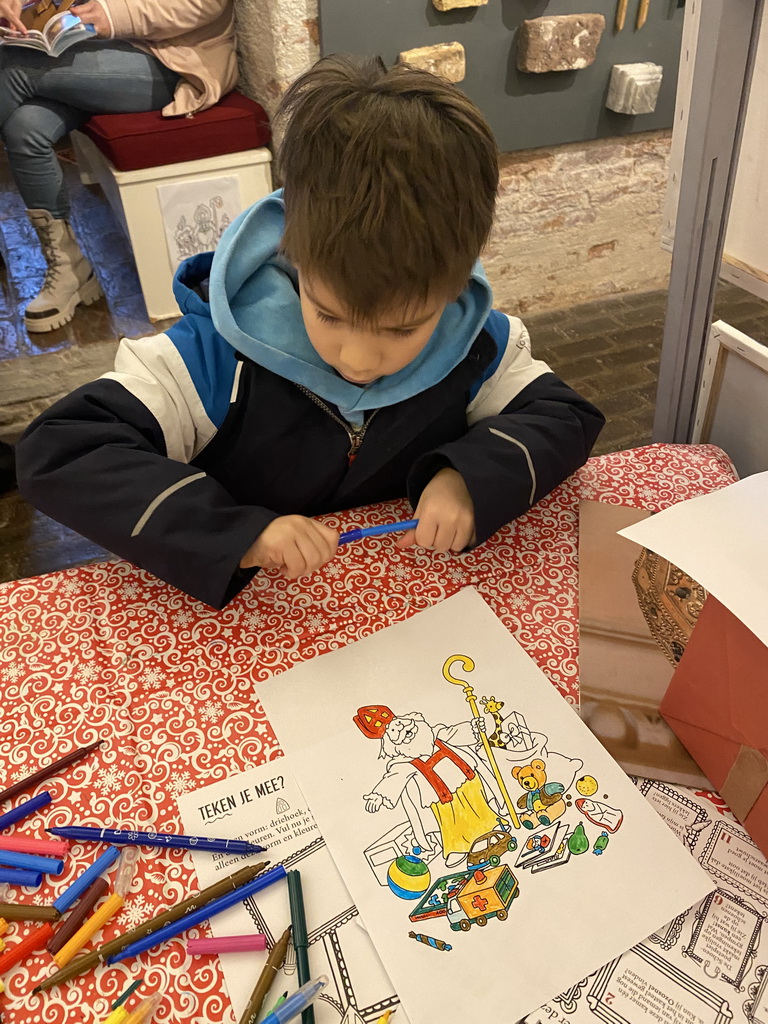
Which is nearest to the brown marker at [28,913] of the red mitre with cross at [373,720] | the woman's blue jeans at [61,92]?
the red mitre with cross at [373,720]

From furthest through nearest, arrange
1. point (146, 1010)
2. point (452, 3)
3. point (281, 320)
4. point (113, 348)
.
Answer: point (113, 348) < point (452, 3) < point (281, 320) < point (146, 1010)

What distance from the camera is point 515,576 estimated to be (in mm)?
747

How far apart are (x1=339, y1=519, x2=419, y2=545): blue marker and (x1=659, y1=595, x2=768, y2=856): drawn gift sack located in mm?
282

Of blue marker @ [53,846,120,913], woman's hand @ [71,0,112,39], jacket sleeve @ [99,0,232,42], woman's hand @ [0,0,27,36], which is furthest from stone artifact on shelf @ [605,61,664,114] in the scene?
blue marker @ [53,846,120,913]

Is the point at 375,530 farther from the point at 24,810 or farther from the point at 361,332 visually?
the point at 24,810

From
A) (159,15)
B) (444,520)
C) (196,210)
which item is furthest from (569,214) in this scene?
(444,520)

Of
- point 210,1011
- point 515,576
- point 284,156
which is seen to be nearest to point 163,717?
point 210,1011

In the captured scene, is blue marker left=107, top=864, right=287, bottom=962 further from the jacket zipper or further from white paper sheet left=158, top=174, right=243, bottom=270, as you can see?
white paper sheet left=158, top=174, right=243, bottom=270

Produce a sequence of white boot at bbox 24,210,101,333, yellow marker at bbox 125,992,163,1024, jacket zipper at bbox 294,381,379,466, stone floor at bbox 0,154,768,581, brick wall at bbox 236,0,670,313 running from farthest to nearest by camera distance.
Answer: white boot at bbox 24,210,101,333 < brick wall at bbox 236,0,670,313 < stone floor at bbox 0,154,768,581 < jacket zipper at bbox 294,381,379,466 < yellow marker at bbox 125,992,163,1024

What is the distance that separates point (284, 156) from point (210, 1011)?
622 mm

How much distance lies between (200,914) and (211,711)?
16 cm

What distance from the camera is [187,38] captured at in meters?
2.21

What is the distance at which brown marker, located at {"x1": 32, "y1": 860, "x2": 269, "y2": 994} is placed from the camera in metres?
0.47

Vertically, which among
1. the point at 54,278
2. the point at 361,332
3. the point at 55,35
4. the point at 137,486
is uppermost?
the point at 55,35
